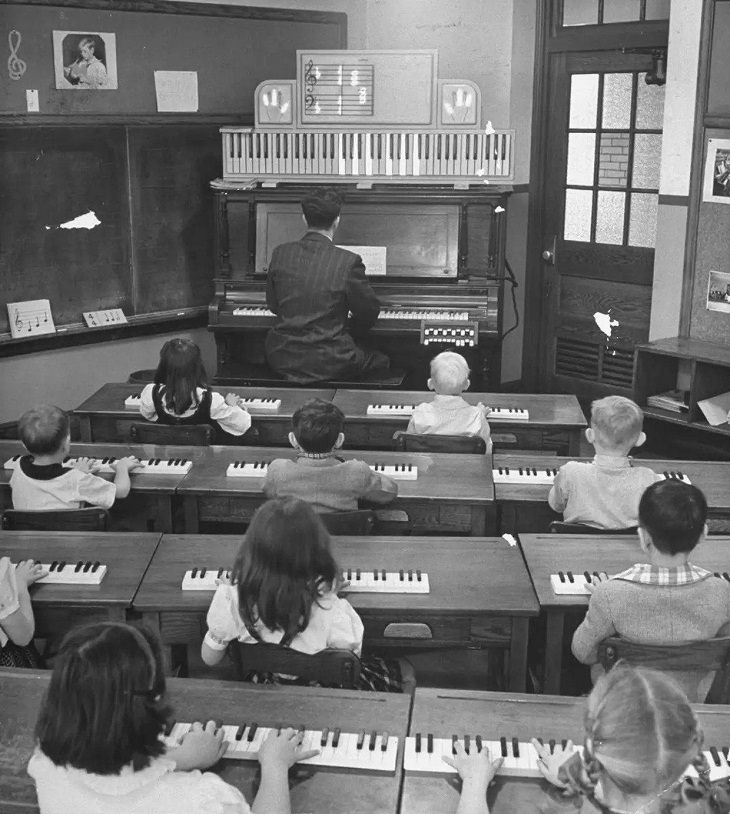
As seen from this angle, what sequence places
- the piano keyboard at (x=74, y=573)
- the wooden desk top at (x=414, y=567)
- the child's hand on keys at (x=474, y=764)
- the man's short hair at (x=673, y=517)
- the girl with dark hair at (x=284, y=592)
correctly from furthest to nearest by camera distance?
the piano keyboard at (x=74, y=573) < the wooden desk top at (x=414, y=567) < the man's short hair at (x=673, y=517) < the girl with dark hair at (x=284, y=592) < the child's hand on keys at (x=474, y=764)

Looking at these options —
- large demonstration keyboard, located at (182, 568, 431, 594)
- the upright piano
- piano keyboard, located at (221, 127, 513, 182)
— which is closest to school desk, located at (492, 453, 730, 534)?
large demonstration keyboard, located at (182, 568, 431, 594)

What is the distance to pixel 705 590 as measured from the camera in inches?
111

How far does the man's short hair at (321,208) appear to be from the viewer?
6.02 metres

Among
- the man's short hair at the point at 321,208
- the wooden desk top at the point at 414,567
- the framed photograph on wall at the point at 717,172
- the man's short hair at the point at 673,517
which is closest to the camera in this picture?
the man's short hair at the point at 673,517

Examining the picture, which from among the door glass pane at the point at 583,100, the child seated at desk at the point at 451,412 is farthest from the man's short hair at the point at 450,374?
the door glass pane at the point at 583,100

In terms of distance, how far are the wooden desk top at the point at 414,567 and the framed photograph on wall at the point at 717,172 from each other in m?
3.15

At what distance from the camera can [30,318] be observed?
6574 mm

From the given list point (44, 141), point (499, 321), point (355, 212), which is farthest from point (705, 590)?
point (44, 141)

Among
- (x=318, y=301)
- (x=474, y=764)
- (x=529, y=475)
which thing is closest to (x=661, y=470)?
(x=529, y=475)

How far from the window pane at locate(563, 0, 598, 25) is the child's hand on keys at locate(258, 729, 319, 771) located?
5507mm

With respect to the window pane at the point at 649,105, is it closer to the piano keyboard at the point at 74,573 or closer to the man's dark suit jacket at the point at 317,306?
the man's dark suit jacket at the point at 317,306

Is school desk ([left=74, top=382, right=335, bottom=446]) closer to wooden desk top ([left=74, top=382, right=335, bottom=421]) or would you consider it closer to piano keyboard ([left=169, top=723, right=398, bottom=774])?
wooden desk top ([left=74, top=382, right=335, bottom=421])

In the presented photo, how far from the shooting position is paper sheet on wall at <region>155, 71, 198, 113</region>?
6852 mm

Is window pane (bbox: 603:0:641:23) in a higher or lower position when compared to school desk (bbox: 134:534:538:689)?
higher
